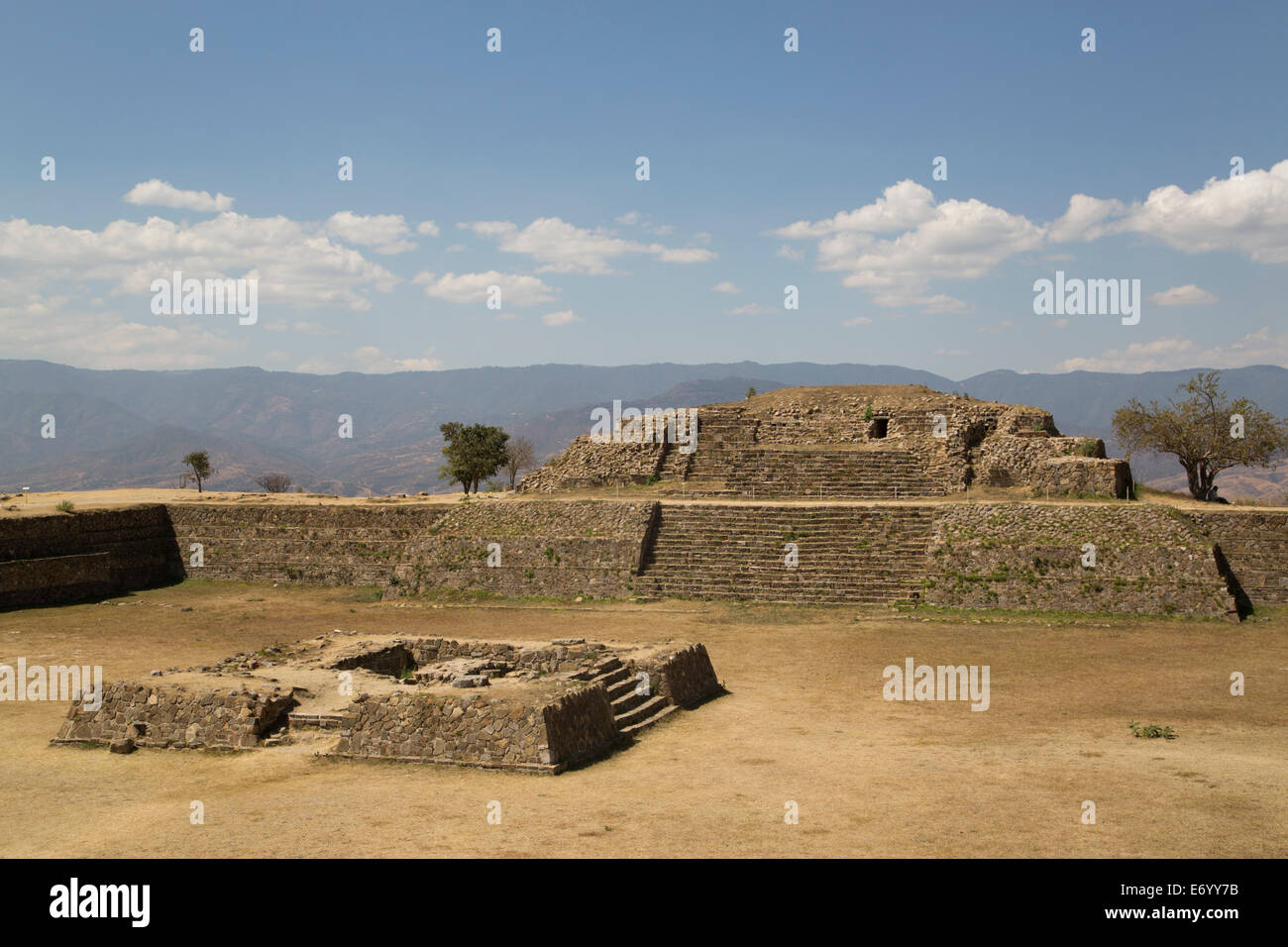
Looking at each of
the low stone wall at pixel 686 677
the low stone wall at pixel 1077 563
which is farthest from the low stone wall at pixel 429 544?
the low stone wall at pixel 686 677

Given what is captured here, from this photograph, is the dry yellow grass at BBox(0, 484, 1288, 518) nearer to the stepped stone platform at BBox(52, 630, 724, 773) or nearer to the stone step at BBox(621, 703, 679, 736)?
the stepped stone platform at BBox(52, 630, 724, 773)

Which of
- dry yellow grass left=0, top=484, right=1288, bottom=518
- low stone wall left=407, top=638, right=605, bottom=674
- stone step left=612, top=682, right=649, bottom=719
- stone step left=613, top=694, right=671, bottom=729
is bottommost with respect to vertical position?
stone step left=613, top=694, right=671, bottom=729

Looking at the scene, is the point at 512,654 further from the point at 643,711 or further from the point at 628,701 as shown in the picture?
the point at 643,711

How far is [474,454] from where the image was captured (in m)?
47.5

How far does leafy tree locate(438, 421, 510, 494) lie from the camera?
47.6 meters

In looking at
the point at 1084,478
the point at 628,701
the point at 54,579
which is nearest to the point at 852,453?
the point at 1084,478

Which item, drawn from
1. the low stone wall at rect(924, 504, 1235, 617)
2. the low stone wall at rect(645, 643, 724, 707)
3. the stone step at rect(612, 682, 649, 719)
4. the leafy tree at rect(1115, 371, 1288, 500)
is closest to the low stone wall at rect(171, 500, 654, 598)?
the low stone wall at rect(924, 504, 1235, 617)

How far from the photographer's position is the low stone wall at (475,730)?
13258 mm

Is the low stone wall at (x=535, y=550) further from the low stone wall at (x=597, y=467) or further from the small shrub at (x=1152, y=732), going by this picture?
the small shrub at (x=1152, y=732)

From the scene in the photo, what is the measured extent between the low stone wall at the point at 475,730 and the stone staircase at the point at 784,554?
13.6m

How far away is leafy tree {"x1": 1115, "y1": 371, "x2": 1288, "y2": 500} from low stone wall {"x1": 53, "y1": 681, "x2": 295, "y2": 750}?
105ft

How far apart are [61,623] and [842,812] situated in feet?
78.0
